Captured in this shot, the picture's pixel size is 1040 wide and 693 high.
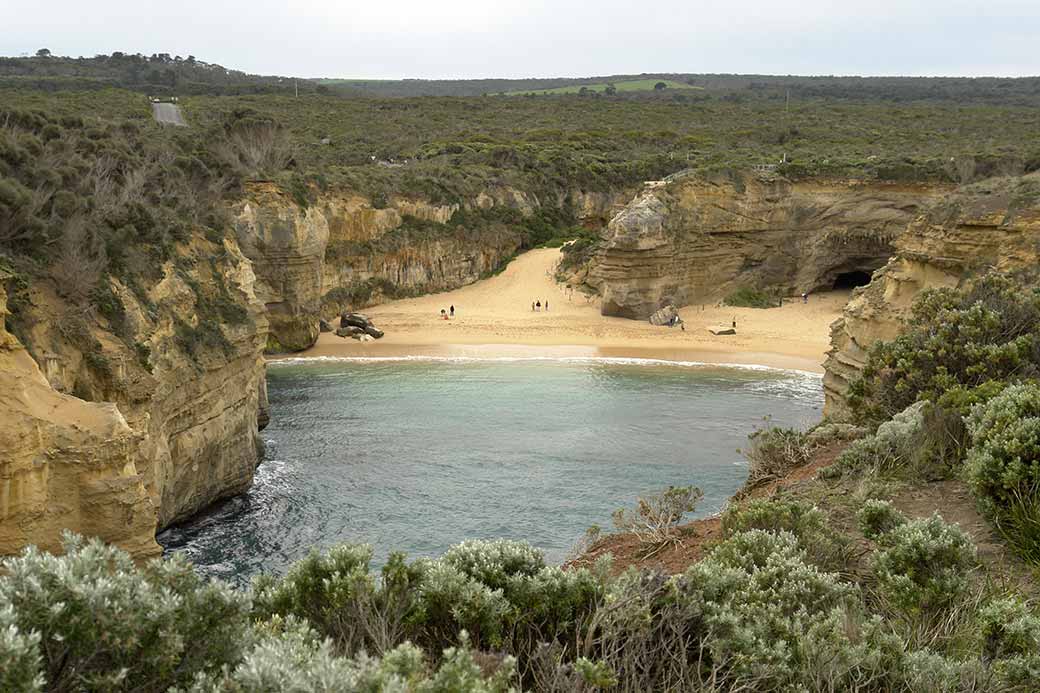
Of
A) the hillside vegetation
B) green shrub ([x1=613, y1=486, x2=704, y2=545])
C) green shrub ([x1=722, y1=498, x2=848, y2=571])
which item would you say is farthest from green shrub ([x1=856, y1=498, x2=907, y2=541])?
green shrub ([x1=613, y1=486, x2=704, y2=545])

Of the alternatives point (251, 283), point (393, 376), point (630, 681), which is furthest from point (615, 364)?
point (630, 681)

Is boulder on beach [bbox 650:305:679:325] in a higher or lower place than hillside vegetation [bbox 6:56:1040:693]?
lower

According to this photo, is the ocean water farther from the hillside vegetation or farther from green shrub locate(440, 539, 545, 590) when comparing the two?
green shrub locate(440, 539, 545, 590)

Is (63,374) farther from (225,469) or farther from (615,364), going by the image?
(615,364)

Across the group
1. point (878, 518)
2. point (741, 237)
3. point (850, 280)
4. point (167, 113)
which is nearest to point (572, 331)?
point (741, 237)

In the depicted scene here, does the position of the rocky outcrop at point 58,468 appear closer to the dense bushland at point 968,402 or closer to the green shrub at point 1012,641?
the dense bushland at point 968,402

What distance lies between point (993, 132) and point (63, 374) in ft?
231

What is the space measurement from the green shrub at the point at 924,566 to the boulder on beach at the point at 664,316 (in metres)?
33.7

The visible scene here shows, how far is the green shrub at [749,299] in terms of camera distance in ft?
143

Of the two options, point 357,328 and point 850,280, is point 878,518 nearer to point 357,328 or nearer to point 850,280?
point 357,328

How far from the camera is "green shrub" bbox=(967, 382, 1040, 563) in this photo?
768 cm

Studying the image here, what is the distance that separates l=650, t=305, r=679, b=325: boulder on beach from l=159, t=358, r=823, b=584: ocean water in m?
5.29

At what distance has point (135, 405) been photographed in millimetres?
14531

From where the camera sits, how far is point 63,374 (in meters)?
13.4
